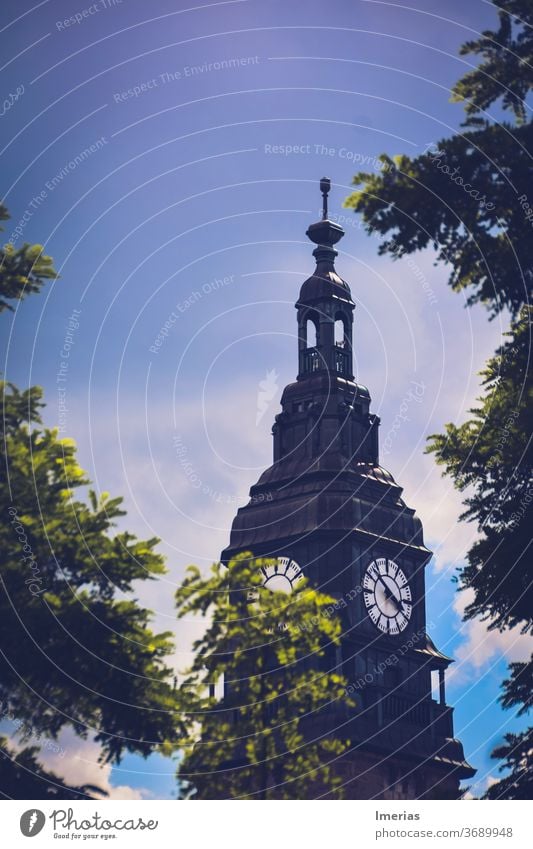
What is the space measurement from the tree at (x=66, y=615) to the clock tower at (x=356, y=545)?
4137 centimetres

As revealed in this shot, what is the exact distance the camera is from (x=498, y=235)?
57406mm

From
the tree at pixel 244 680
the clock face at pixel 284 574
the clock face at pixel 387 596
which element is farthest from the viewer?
the clock face at pixel 387 596

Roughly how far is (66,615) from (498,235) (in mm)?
14020

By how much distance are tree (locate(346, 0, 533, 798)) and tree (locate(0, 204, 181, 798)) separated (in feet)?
27.5

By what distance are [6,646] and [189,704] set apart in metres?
4.83

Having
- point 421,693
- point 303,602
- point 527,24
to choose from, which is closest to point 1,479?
point 303,602

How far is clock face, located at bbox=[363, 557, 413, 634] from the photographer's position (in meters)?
102

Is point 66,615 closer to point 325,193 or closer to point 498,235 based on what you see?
point 498,235

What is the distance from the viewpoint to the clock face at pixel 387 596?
102 m

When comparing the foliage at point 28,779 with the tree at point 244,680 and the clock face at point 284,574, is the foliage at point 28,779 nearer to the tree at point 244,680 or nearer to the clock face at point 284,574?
the tree at point 244,680

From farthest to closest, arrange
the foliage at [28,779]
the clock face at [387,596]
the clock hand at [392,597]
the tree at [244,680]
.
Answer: the clock hand at [392,597]
the clock face at [387,596]
the tree at [244,680]
the foliage at [28,779]

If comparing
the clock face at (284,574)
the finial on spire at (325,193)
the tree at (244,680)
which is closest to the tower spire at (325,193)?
the finial on spire at (325,193)

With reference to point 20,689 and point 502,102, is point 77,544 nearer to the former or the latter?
point 20,689
